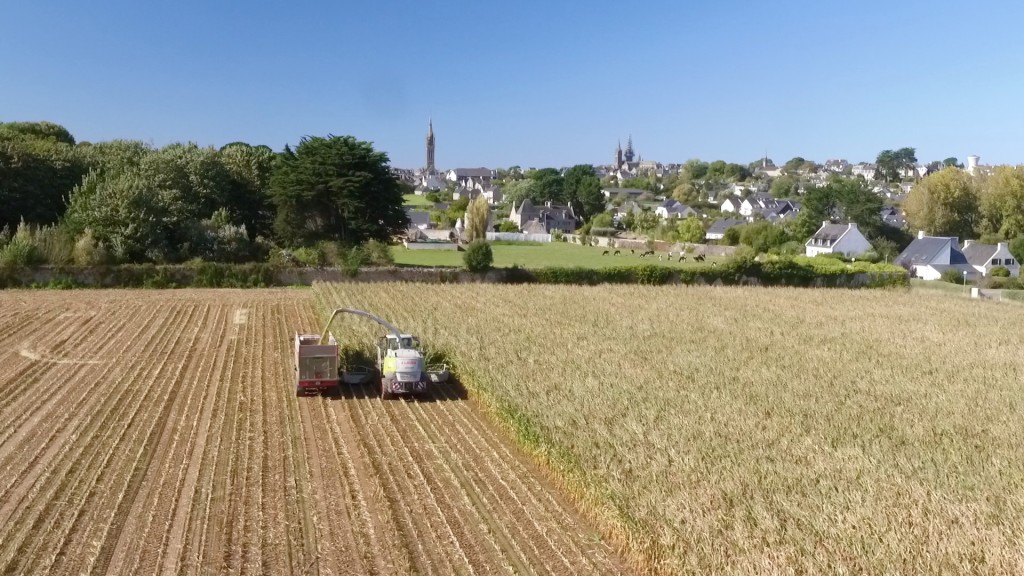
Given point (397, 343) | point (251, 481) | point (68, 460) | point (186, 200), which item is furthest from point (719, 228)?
point (68, 460)

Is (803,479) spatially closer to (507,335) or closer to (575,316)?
(507,335)

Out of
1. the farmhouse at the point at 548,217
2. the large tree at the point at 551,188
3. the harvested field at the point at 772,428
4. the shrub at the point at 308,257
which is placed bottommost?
the harvested field at the point at 772,428

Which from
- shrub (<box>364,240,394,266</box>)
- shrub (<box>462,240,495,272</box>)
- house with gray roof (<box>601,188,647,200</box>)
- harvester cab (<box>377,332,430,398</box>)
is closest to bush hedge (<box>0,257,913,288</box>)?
shrub (<box>462,240,495,272</box>)

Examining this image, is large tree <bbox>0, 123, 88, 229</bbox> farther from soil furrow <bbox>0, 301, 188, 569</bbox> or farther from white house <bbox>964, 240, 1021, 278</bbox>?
white house <bbox>964, 240, 1021, 278</bbox>

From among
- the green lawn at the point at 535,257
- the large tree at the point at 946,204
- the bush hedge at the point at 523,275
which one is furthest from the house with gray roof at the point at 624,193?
the bush hedge at the point at 523,275

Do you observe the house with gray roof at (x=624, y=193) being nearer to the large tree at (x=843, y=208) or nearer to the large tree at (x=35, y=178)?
the large tree at (x=843, y=208)
